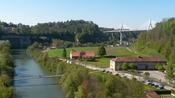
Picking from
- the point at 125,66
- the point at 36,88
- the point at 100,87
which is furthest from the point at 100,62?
the point at 100,87

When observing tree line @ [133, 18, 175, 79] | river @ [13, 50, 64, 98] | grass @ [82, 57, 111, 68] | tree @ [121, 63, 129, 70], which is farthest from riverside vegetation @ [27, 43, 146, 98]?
tree line @ [133, 18, 175, 79]

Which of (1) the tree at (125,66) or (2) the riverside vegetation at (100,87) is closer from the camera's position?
(2) the riverside vegetation at (100,87)

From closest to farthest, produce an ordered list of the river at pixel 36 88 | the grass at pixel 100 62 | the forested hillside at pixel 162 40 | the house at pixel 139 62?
1. the river at pixel 36 88
2. the house at pixel 139 62
3. the grass at pixel 100 62
4. the forested hillside at pixel 162 40

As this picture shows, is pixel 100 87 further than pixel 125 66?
No

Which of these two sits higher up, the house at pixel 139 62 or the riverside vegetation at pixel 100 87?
the riverside vegetation at pixel 100 87

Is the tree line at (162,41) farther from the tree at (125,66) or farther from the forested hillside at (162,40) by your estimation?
the tree at (125,66)

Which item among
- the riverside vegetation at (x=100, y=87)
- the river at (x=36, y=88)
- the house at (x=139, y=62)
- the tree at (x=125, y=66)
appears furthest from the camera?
the house at (x=139, y=62)

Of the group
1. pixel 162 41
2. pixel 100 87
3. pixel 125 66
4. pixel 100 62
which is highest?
pixel 162 41

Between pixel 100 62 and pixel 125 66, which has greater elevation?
pixel 125 66

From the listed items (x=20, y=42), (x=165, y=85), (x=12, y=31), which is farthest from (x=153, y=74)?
(x=12, y=31)

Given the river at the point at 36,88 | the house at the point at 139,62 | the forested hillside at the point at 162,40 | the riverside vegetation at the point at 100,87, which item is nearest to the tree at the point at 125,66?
the house at the point at 139,62

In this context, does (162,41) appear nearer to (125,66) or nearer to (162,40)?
(162,40)

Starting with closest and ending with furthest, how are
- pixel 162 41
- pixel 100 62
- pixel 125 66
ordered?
pixel 125 66
pixel 100 62
pixel 162 41

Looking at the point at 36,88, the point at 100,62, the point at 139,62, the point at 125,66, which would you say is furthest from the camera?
the point at 100,62
